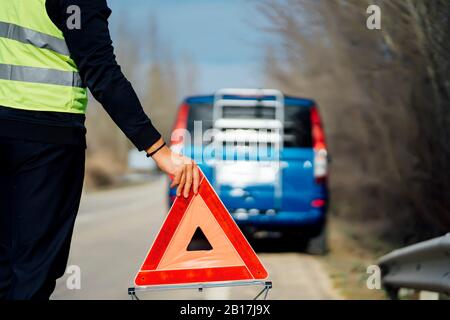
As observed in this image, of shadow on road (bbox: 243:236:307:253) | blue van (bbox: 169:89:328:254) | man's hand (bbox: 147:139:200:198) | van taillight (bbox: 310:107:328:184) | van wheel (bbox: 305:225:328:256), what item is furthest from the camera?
shadow on road (bbox: 243:236:307:253)

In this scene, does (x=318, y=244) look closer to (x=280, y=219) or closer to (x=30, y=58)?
(x=280, y=219)

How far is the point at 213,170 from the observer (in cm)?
1056

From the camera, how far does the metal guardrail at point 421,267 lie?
5105 mm

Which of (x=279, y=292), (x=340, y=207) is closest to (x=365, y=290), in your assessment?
(x=279, y=292)

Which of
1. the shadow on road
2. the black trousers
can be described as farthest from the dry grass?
the black trousers

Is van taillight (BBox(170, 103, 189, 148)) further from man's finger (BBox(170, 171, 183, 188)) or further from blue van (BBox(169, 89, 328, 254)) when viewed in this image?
man's finger (BBox(170, 171, 183, 188))

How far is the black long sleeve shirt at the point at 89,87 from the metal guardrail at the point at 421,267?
2509mm

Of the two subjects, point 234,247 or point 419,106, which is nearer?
point 234,247

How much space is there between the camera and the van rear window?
10867 millimetres

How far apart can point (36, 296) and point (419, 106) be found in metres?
7.13

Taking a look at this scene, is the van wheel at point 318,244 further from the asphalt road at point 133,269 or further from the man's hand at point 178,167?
the man's hand at point 178,167
